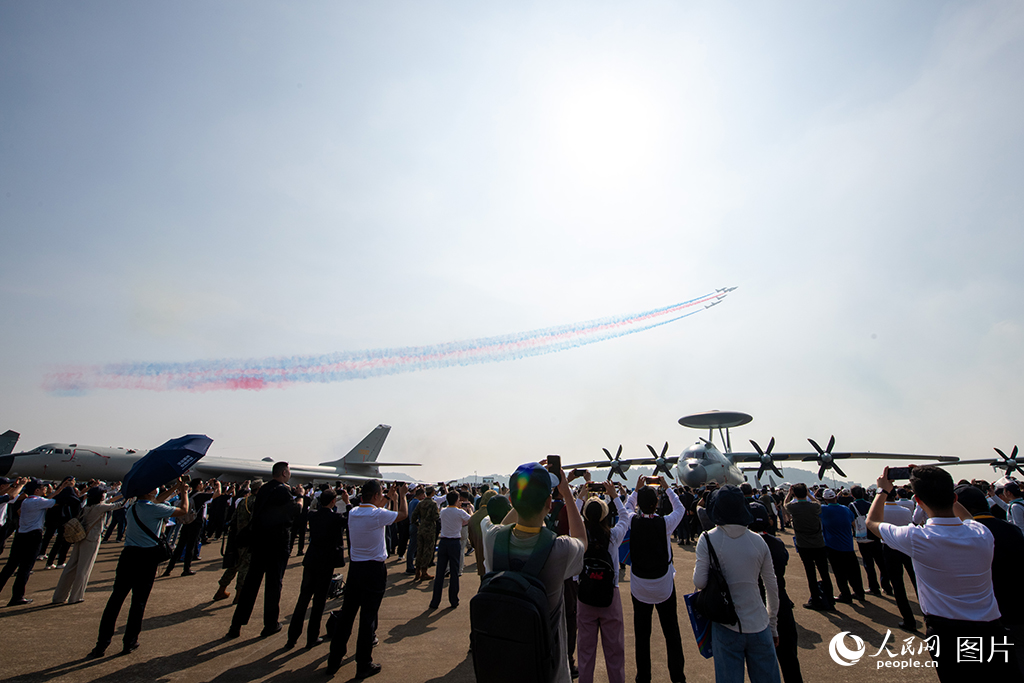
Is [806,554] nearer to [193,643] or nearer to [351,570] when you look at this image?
[351,570]

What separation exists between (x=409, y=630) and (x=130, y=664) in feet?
11.8

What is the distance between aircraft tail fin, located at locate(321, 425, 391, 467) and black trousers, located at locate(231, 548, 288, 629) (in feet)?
112

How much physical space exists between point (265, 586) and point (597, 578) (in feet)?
16.9

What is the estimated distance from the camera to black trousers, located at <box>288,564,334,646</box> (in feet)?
20.9

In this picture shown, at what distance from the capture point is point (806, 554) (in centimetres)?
853

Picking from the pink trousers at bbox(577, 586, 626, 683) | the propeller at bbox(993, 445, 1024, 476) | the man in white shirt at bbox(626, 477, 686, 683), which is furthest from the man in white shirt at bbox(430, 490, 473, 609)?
the propeller at bbox(993, 445, 1024, 476)

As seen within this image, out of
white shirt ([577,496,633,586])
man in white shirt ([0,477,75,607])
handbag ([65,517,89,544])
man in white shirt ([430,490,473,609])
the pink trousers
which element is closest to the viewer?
the pink trousers

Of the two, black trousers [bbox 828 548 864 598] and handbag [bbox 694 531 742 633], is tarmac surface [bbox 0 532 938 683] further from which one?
handbag [bbox 694 531 742 633]

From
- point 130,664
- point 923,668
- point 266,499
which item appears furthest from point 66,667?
point 923,668

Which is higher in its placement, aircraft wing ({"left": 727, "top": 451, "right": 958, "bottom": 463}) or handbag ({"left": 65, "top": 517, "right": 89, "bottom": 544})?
handbag ({"left": 65, "top": 517, "right": 89, "bottom": 544})

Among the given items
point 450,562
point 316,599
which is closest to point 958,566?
point 316,599

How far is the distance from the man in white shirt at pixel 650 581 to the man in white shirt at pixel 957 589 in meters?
2.16

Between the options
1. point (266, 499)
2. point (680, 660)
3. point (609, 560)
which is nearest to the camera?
point (609, 560)

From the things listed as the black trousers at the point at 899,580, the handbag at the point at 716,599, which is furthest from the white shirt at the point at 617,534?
the black trousers at the point at 899,580
